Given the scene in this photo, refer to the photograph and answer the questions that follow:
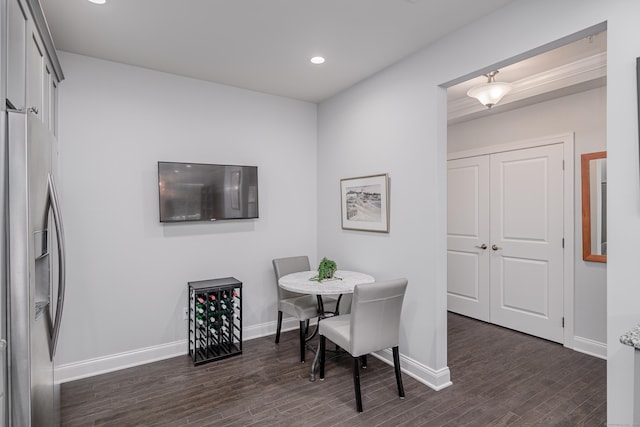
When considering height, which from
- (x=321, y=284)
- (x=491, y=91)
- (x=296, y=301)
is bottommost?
(x=296, y=301)

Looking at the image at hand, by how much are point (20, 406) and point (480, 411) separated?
2.57m

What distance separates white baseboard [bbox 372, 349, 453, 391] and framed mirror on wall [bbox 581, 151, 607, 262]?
192 cm

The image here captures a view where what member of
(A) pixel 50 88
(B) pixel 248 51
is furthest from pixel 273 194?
(A) pixel 50 88

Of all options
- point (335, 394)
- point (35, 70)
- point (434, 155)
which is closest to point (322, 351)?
point (335, 394)


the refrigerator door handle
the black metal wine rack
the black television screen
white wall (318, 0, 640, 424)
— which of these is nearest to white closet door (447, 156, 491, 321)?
white wall (318, 0, 640, 424)

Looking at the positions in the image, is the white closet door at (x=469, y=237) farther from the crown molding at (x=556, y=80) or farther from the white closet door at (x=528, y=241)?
the crown molding at (x=556, y=80)

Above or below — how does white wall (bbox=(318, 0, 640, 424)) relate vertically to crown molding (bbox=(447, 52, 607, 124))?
below

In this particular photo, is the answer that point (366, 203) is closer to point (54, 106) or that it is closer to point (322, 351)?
point (322, 351)

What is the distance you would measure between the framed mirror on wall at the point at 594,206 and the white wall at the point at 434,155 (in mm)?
1695

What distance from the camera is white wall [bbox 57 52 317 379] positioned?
2.91m

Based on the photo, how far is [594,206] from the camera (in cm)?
332

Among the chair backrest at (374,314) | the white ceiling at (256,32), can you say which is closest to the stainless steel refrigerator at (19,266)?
the white ceiling at (256,32)

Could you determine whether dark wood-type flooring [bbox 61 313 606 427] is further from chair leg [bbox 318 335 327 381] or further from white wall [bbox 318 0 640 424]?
white wall [bbox 318 0 640 424]

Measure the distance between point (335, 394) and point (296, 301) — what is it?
1.03 metres
